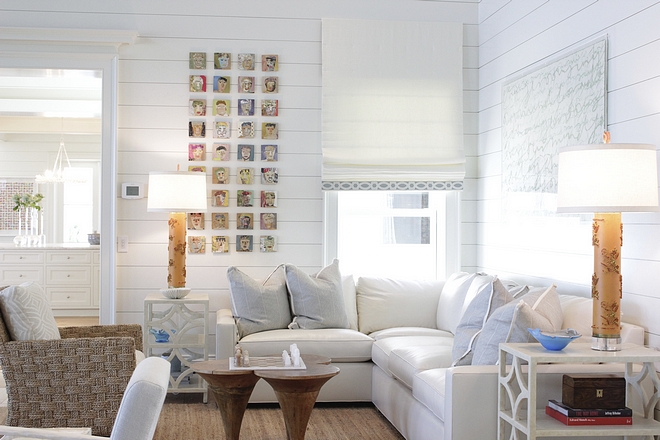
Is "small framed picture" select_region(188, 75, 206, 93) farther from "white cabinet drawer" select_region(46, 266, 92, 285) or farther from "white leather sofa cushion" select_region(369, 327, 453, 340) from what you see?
"white cabinet drawer" select_region(46, 266, 92, 285)

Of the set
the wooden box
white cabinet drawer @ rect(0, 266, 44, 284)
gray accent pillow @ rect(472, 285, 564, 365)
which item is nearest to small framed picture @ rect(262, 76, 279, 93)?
gray accent pillow @ rect(472, 285, 564, 365)

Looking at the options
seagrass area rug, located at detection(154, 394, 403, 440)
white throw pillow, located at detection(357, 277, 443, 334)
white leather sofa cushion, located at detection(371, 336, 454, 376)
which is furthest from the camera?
white throw pillow, located at detection(357, 277, 443, 334)

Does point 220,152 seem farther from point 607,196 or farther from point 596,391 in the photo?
point 596,391

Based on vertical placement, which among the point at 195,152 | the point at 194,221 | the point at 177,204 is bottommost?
the point at 194,221

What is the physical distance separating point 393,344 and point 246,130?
1.98 m

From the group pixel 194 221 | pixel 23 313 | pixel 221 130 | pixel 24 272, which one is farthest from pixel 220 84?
pixel 24 272

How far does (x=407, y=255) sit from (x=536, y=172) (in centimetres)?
146

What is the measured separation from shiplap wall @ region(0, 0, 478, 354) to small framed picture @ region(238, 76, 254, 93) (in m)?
0.07

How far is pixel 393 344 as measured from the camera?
416 cm

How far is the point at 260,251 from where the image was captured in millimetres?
5246

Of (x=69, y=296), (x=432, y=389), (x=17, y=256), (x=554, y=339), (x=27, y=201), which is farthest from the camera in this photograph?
(x=27, y=201)

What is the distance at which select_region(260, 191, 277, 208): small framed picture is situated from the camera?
17.1ft

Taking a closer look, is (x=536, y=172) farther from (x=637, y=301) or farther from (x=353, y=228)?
(x=353, y=228)

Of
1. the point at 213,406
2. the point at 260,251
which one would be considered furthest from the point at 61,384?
the point at 260,251
